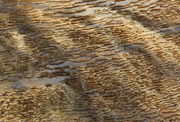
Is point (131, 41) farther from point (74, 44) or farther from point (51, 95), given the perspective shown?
point (51, 95)

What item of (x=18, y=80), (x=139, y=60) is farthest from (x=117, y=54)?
(x=18, y=80)

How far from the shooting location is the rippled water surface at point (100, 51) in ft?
4.27

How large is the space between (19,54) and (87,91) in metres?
0.24

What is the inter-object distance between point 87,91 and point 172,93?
21 cm

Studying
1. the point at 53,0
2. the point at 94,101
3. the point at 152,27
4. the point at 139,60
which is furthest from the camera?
the point at 53,0

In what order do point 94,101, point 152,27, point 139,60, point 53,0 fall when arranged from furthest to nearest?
1. point 53,0
2. point 152,27
3. point 139,60
4. point 94,101

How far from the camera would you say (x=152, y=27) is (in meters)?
1.61

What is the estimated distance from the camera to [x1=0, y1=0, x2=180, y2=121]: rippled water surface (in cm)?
130

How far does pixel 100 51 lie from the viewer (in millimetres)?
1490

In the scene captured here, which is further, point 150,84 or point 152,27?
point 152,27

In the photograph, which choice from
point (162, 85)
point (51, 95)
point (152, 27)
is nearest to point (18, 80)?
point (51, 95)

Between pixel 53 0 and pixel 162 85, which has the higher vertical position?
pixel 53 0

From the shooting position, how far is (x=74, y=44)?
58.8 inches

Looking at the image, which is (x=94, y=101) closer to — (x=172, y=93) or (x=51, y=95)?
(x=51, y=95)
